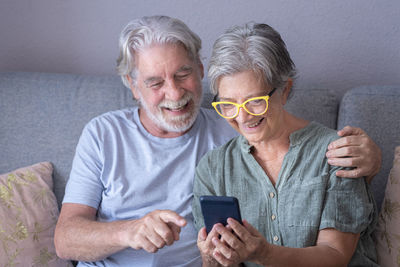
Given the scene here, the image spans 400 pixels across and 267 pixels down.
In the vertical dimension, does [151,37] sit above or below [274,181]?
above

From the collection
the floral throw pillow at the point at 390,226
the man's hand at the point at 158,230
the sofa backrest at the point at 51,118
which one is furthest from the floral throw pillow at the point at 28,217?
the floral throw pillow at the point at 390,226

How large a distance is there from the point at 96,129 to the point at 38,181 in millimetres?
354

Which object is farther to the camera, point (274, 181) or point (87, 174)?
point (87, 174)

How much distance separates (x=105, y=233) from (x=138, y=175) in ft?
0.91

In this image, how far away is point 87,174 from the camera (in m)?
1.83

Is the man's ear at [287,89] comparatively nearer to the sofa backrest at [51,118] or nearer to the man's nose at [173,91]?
the man's nose at [173,91]

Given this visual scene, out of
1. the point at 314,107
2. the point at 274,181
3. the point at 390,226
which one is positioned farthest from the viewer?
the point at 314,107

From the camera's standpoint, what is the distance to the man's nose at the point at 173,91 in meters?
1.74

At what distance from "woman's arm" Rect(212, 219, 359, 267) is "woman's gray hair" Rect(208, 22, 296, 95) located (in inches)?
18.1

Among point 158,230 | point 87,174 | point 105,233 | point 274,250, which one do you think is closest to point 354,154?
point 274,250

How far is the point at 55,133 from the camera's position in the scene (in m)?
2.09

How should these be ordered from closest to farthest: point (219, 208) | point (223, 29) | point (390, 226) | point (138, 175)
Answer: point (219, 208), point (390, 226), point (138, 175), point (223, 29)

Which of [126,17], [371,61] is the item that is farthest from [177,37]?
[371,61]

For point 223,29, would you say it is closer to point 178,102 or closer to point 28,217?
point 178,102
